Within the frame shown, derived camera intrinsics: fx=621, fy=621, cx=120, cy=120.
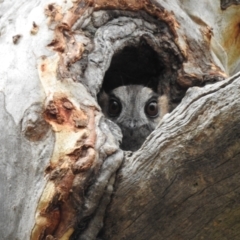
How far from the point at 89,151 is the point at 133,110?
5.09ft

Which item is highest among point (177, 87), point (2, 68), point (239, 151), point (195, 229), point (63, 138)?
point (2, 68)

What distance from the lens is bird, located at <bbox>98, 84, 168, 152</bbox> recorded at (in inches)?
148

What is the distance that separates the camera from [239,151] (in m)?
2.11

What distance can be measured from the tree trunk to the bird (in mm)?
816

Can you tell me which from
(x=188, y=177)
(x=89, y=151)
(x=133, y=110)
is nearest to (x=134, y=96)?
(x=133, y=110)

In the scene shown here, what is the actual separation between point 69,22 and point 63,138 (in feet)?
2.40

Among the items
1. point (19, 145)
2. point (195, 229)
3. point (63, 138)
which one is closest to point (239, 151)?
point (195, 229)

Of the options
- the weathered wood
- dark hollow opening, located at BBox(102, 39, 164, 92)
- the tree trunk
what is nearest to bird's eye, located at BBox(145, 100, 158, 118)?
dark hollow opening, located at BBox(102, 39, 164, 92)

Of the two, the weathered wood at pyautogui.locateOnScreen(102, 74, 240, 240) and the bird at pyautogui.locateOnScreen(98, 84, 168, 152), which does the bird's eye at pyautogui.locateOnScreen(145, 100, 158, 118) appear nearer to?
the bird at pyautogui.locateOnScreen(98, 84, 168, 152)

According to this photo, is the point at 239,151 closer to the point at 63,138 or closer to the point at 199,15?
the point at 63,138

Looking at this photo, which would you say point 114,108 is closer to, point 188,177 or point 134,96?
point 134,96

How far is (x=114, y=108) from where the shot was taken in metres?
3.97

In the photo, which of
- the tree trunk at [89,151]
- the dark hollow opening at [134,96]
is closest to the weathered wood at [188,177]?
the tree trunk at [89,151]

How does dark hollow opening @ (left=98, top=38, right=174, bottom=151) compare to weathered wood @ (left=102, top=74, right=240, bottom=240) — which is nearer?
weathered wood @ (left=102, top=74, right=240, bottom=240)
